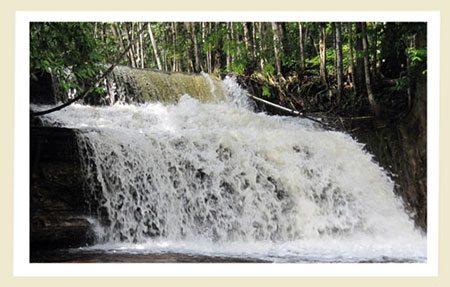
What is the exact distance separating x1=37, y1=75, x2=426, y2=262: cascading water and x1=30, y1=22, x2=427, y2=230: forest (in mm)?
483

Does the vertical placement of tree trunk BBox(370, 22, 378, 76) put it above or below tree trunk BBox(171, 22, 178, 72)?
below

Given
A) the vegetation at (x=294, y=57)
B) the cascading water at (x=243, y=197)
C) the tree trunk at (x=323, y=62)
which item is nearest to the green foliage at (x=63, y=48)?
the vegetation at (x=294, y=57)

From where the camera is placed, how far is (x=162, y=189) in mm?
5973

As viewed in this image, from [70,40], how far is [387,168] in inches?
175

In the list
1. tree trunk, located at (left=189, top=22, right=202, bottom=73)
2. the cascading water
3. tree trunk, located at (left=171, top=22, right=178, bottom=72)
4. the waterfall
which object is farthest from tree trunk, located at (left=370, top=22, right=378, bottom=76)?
tree trunk, located at (left=171, top=22, right=178, bottom=72)

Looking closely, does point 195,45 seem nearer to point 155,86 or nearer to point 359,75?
point 155,86

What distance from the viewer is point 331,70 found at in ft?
34.2

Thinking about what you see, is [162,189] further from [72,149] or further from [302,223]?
[302,223]

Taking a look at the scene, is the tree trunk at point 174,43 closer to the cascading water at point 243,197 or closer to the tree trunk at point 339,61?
the tree trunk at point 339,61

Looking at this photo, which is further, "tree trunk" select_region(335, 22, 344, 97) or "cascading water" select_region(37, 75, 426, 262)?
"tree trunk" select_region(335, 22, 344, 97)

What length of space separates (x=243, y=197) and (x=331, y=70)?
5.12 m

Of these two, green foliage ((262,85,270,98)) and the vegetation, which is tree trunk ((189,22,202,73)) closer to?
the vegetation

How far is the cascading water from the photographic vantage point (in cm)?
559

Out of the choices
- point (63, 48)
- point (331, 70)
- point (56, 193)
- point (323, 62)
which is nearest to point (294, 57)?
point (331, 70)
